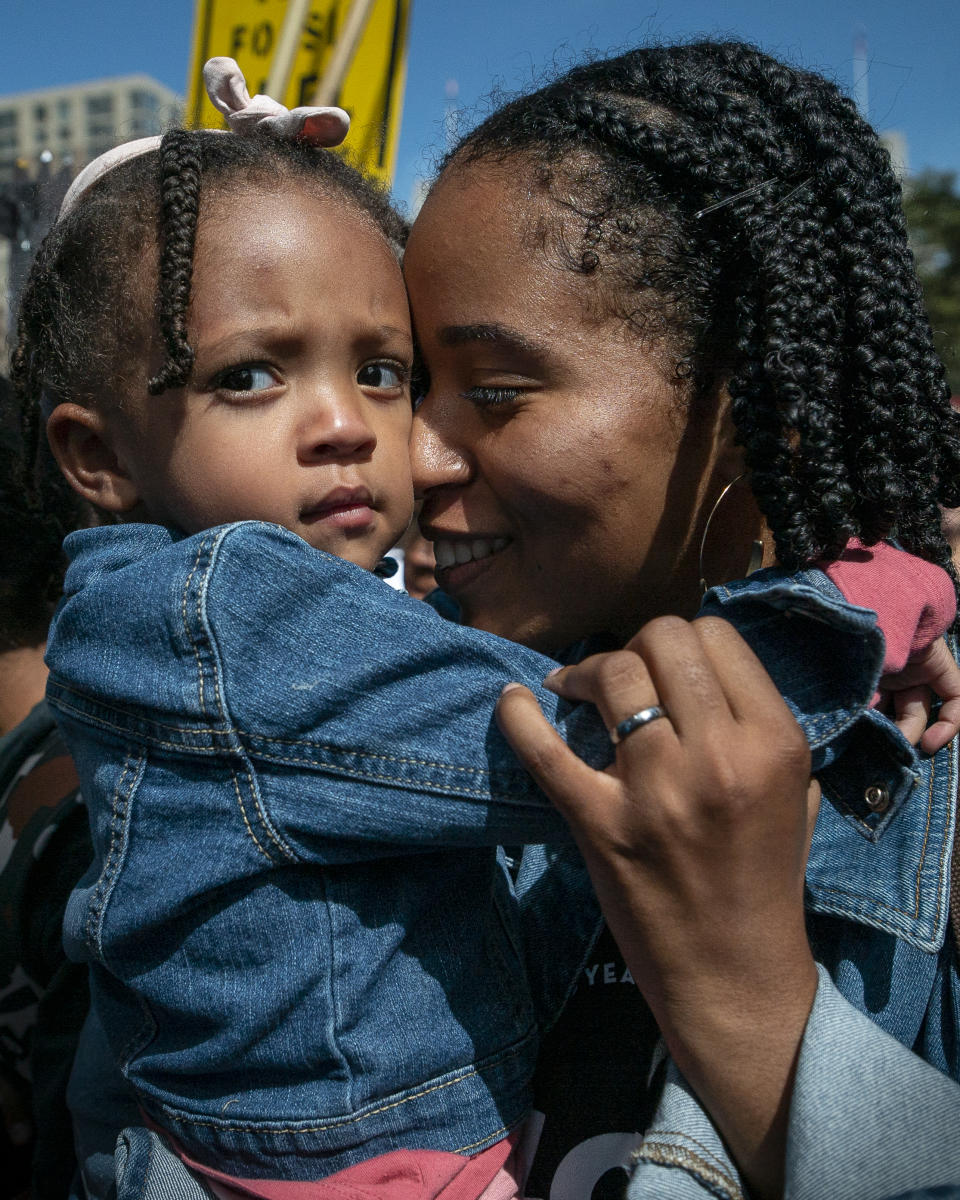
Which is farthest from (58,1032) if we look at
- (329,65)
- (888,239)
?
(329,65)

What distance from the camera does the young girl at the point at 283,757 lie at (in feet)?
4.97

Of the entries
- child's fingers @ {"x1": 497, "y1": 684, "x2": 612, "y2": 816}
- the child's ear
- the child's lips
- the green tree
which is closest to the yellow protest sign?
the child's ear

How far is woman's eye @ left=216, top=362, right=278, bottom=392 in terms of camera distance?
1.94 m

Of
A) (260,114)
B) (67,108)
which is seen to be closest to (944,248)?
(260,114)

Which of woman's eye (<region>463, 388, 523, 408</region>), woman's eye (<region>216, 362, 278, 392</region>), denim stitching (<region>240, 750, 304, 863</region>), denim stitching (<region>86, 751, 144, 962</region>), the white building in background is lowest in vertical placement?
the white building in background

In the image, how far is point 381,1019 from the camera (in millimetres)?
1642

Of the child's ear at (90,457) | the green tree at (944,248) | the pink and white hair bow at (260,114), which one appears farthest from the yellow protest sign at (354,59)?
the green tree at (944,248)

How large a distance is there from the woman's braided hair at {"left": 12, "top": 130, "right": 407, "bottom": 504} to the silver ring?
1.11 meters

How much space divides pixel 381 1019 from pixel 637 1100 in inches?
17.0

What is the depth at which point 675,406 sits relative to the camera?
193 centimetres

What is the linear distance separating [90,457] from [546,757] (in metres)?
1.31

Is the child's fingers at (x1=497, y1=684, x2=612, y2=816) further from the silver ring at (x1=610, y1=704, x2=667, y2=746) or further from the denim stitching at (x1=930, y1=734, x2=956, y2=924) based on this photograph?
the denim stitching at (x1=930, y1=734, x2=956, y2=924)

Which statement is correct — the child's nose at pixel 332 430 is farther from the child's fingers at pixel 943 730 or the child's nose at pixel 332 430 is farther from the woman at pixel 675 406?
the child's fingers at pixel 943 730

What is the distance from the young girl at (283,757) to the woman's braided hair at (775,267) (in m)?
0.38
